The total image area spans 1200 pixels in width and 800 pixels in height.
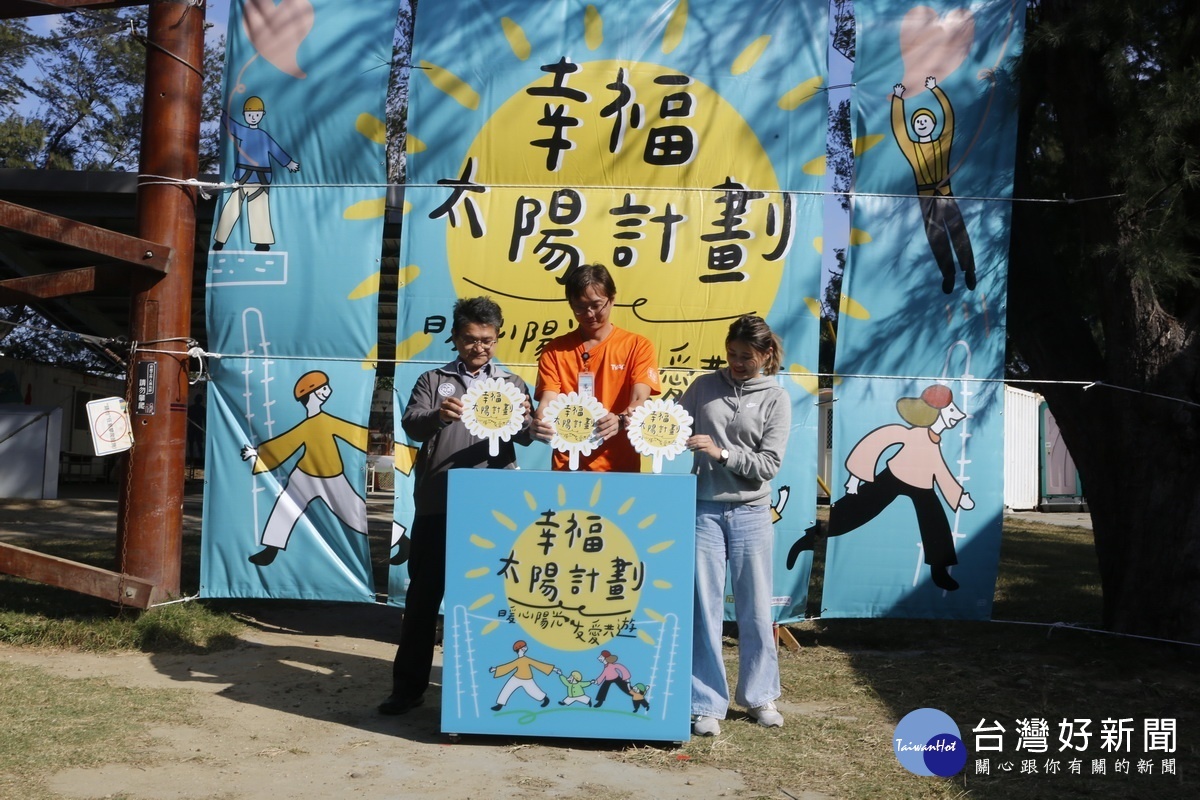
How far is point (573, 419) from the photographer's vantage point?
4.14m

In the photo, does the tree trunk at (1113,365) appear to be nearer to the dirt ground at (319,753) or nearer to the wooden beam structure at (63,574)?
the dirt ground at (319,753)

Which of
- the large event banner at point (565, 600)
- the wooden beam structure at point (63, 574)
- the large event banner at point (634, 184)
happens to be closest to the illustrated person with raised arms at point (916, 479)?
the large event banner at point (634, 184)

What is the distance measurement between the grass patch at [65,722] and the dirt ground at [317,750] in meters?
0.08

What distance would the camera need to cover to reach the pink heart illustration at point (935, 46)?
6.03 meters

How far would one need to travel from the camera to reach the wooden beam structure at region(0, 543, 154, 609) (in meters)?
5.85

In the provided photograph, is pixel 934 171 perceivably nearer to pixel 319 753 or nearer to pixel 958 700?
pixel 958 700

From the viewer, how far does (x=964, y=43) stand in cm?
604

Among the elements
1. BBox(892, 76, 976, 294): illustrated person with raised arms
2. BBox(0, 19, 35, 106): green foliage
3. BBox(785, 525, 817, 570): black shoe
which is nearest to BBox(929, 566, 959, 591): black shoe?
BBox(785, 525, 817, 570): black shoe

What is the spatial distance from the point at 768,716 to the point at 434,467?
1.78m

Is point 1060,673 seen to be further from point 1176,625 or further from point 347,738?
point 347,738

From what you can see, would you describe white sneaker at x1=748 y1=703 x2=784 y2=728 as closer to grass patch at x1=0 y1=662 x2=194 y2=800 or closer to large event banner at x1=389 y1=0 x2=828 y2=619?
large event banner at x1=389 y1=0 x2=828 y2=619

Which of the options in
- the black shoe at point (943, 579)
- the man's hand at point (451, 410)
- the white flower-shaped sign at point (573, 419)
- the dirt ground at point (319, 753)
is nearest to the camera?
the dirt ground at point (319, 753)

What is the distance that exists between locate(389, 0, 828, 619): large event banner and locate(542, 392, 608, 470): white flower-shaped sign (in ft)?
6.14

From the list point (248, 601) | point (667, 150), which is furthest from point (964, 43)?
point (248, 601)
